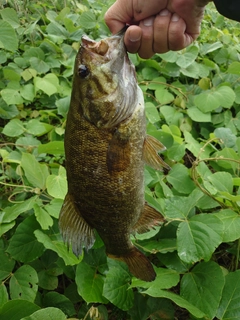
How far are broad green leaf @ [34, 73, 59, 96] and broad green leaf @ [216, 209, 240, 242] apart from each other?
1.77 meters

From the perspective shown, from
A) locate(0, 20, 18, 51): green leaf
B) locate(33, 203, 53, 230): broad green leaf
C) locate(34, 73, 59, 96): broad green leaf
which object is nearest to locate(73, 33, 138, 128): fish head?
locate(33, 203, 53, 230): broad green leaf

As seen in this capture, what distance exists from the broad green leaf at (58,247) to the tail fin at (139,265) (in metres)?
0.33

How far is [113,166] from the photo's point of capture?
5.04 feet

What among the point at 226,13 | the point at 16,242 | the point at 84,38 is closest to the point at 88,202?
the point at 84,38

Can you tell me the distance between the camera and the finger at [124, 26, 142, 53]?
5.27ft

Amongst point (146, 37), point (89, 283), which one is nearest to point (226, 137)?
point (146, 37)

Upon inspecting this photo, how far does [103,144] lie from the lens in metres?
1.51

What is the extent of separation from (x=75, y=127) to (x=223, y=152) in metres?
1.55

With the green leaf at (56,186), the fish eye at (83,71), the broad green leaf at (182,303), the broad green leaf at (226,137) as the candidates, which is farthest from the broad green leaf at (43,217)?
the broad green leaf at (226,137)

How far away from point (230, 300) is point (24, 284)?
108cm

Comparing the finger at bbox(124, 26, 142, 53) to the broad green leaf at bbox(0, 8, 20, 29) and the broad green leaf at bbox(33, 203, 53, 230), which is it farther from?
the broad green leaf at bbox(0, 8, 20, 29)

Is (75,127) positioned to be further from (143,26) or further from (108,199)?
(143,26)

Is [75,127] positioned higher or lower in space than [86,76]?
lower

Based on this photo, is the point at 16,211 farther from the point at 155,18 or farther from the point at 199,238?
the point at 155,18
